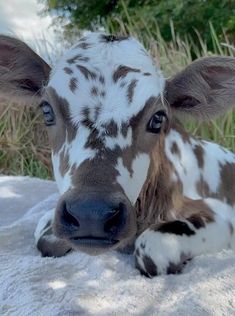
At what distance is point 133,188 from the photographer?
304 centimetres

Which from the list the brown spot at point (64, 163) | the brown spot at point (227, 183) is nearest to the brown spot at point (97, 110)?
the brown spot at point (64, 163)

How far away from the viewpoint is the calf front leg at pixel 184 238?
9.97ft

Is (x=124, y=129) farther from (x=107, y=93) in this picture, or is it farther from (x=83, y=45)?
(x=83, y=45)

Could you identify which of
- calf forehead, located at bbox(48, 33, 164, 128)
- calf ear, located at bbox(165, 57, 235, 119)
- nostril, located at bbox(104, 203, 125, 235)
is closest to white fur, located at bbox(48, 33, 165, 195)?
calf forehead, located at bbox(48, 33, 164, 128)

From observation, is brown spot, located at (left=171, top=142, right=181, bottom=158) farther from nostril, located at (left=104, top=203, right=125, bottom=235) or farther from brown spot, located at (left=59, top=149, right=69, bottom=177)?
nostril, located at (left=104, top=203, right=125, bottom=235)

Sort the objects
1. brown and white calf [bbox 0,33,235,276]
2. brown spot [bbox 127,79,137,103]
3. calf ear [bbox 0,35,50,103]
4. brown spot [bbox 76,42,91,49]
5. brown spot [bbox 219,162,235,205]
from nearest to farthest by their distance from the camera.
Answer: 1. brown and white calf [bbox 0,33,235,276]
2. brown spot [bbox 127,79,137,103]
3. brown spot [bbox 76,42,91,49]
4. calf ear [bbox 0,35,50,103]
5. brown spot [bbox 219,162,235,205]

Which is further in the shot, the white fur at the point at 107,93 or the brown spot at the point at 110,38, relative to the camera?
the brown spot at the point at 110,38

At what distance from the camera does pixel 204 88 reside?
3473 mm

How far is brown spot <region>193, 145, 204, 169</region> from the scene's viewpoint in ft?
12.7

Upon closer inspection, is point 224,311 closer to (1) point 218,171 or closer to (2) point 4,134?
(1) point 218,171

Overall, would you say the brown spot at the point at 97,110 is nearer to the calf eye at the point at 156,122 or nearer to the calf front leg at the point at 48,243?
the calf eye at the point at 156,122

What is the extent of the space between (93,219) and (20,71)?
1165 millimetres

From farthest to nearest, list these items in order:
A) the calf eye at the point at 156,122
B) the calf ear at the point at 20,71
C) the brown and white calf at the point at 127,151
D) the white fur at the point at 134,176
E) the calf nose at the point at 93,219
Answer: the calf ear at the point at 20,71
the calf eye at the point at 156,122
the white fur at the point at 134,176
the brown and white calf at the point at 127,151
the calf nose at the point at 93,219

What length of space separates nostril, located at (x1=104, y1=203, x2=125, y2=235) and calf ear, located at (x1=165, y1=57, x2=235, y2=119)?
0.92 metres
